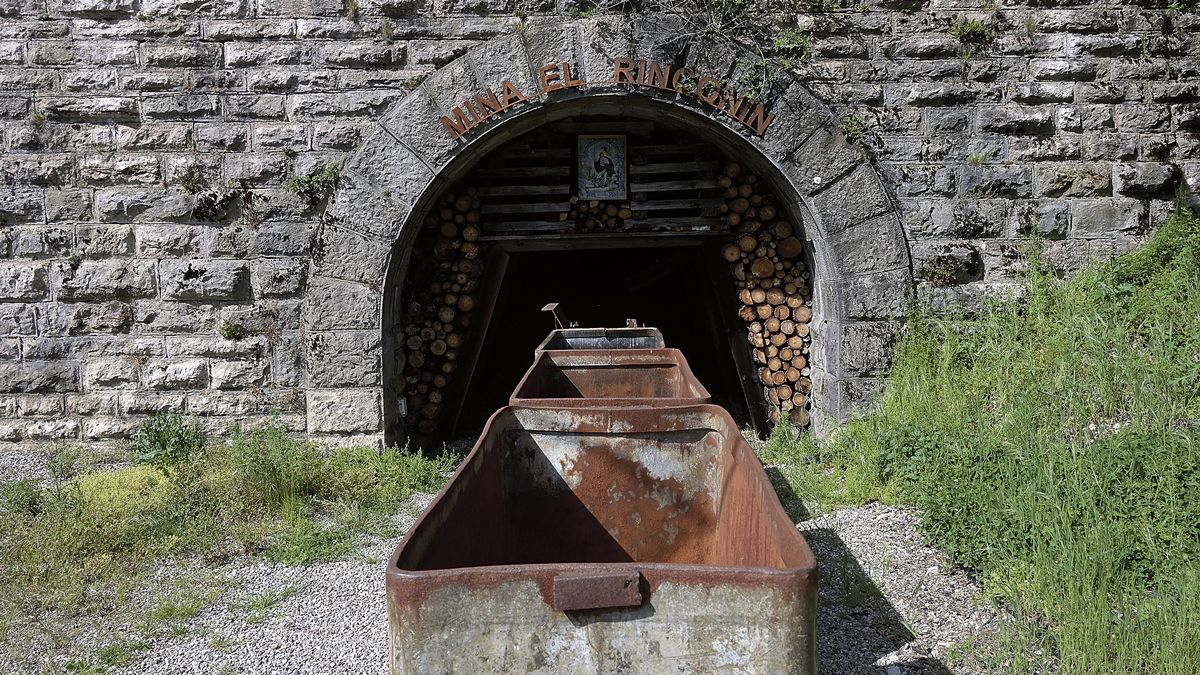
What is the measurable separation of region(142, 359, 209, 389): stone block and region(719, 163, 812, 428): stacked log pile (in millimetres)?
A: 3762

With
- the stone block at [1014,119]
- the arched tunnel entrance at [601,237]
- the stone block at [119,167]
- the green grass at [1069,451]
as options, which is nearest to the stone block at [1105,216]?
the green grass at [1069,451]

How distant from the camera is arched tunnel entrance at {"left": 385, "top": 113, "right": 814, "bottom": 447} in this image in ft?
19.9

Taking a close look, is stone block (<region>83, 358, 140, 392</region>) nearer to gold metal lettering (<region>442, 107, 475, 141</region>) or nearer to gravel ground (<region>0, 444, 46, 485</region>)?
gravel ground (<region>0, 444, 46, 485</region>)

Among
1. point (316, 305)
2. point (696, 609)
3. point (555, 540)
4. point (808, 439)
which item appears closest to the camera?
point (696, 609)

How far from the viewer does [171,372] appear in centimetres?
532

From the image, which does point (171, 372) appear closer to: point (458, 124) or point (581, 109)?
point (458, 124)

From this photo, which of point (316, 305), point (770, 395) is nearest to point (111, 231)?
point (316, 305)

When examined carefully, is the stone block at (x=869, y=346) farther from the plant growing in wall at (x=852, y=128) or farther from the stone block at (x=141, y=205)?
the stone block at (x=141, y=205)

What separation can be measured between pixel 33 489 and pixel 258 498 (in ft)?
4.13

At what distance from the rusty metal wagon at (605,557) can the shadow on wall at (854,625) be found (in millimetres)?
586

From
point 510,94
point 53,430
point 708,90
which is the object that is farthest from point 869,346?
point 53,430

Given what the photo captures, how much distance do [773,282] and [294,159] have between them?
11.3 ft

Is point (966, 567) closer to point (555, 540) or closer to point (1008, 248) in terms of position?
point (555, 540)

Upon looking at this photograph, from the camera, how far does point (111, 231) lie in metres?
5.27
